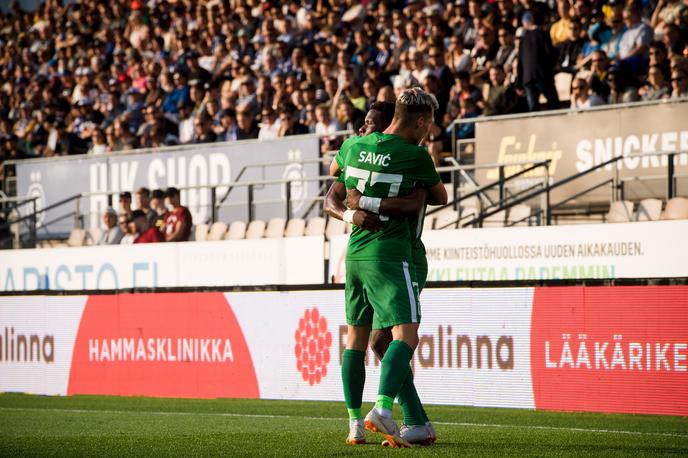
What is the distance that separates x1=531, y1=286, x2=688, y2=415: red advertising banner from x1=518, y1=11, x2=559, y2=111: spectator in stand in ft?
19.2

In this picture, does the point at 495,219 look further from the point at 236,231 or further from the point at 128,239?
the point at 128,239

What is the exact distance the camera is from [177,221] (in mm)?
18438

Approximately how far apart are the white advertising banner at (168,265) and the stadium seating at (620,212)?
13.4ft

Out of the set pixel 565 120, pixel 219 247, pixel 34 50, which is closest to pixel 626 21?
pixel 565 120

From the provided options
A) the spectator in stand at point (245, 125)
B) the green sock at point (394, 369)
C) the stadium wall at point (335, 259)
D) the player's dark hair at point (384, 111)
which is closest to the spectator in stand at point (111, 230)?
the stadium wall at point (335, 259)

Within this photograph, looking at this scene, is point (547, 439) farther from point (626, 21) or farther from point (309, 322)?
point (626, 21)

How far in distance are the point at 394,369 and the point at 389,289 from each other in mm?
484

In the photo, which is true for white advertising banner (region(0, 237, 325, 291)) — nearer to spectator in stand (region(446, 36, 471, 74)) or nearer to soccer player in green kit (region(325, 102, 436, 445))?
spectator in stand (region(446, 36, 471, 74))

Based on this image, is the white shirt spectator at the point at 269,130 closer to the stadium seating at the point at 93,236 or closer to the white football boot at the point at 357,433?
the stadium seating at the point at 93,236

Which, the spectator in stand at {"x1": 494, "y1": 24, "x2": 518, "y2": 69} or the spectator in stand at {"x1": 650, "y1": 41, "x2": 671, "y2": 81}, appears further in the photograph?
the spectator in stand at {"x1": 494, "y1": 24, "x2": 518, "y2": 69}

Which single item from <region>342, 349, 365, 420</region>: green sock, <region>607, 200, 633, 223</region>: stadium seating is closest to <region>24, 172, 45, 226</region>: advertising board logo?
<region>607, 200, 633, 223</region>: stadium seating

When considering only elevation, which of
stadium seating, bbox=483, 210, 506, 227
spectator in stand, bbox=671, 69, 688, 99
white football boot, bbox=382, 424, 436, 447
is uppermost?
spectator in stand, bbox=671, 69, 688, 99

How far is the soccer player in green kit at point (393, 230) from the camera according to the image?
7137mm

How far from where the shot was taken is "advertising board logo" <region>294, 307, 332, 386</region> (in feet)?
42.1
